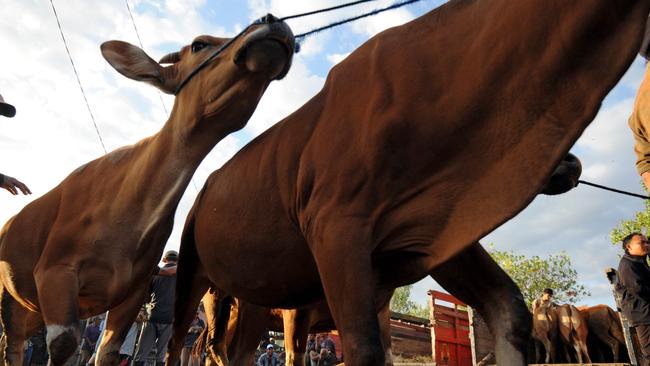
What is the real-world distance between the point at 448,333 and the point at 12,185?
9029mm

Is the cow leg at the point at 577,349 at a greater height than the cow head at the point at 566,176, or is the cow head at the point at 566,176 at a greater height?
the cow head at the point at 566,176

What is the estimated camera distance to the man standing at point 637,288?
6789 millimetres

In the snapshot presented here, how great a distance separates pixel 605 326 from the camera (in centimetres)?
1119

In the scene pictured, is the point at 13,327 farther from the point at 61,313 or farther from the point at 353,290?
the point at 353,290

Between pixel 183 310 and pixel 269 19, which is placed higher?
pixel 269 19

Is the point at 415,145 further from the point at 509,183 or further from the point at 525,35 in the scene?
the point at 525,35

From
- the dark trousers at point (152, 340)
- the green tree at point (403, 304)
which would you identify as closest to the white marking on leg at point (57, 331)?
the dark trousers at point (152, 340)

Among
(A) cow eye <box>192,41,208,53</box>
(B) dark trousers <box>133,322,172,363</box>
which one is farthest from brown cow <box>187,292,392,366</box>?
(B) dark trousers <box>133,322,172,363</box>

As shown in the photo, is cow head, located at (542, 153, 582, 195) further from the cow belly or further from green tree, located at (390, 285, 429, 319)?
green tree, located at (390, 285, 429, 319)

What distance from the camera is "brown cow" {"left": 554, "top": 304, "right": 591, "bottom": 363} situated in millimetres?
10969

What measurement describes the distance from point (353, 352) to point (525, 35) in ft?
4.90

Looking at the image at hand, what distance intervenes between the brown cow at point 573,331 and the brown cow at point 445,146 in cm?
948

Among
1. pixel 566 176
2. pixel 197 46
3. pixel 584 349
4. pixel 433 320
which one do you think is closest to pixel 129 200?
pixel 197 46

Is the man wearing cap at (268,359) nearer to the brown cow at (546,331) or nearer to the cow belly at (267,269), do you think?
the brown cow at (546,331)
